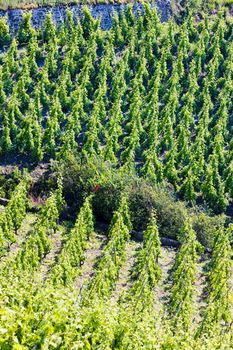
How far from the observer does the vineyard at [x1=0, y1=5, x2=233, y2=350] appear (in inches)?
910

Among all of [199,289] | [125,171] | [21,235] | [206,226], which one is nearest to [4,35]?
[125,171]

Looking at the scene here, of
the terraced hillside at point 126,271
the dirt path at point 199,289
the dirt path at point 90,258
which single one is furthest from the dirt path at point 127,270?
the dirt path at point 199,289

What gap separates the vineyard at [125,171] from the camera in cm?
2311

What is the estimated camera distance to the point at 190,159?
32.2m

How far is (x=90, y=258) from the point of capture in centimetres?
2670

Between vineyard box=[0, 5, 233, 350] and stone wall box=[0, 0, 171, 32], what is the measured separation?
0.74m

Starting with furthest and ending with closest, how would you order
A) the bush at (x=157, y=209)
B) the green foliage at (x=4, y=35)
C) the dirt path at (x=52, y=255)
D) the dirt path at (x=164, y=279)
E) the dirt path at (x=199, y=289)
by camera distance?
the green foliage at (x=4, y=35), the bush at (x=157, y=209), the dirt path at (x=52, y=255), the dirt path at (x=164, y=279), the dirt path at (x=199, y=289)

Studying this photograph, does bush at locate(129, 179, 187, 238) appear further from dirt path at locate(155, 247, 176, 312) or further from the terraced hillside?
dirt path at locate(155, 247, 176, 312)

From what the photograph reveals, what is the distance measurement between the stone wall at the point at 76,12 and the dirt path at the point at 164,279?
17.2 m

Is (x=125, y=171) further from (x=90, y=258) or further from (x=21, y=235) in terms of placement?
(x=21, y=235)

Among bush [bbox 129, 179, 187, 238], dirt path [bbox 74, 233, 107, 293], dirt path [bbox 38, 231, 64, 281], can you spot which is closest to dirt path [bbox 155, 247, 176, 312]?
bush [bbox 129, 179, 187, 238]

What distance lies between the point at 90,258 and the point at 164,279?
3.10m

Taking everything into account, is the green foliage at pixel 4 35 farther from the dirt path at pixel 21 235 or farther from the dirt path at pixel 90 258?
the dirt path at pixel 90 258

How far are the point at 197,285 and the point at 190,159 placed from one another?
780 cm
